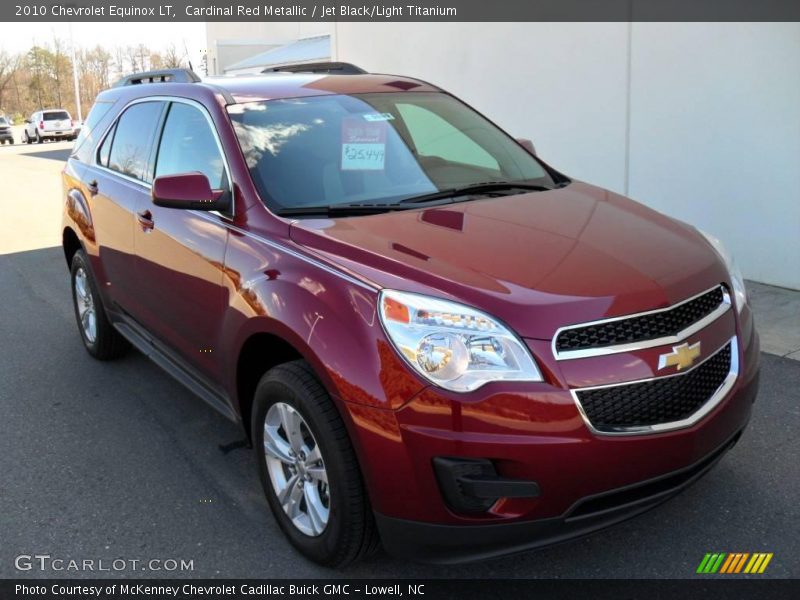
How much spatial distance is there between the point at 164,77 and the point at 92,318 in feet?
5.74

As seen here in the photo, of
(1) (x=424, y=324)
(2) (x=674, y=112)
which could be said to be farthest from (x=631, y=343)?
(2) (x=674, y=112)

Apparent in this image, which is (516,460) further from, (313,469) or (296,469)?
(296,469)

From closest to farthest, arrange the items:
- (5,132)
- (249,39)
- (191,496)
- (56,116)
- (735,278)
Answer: (735,278) → (191,496) → (249,39) → (56,116) → (5,132)

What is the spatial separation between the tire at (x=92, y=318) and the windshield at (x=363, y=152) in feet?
7.11

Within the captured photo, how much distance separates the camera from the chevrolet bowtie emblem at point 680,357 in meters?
2.50

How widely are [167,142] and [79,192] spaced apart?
1.44 meters

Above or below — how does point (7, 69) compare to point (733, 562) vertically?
above

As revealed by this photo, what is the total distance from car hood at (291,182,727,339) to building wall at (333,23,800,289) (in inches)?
149

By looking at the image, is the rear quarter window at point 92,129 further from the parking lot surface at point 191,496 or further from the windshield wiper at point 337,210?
the windshield wiper at point 337,210

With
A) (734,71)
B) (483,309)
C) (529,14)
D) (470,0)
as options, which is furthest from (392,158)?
(470,0)

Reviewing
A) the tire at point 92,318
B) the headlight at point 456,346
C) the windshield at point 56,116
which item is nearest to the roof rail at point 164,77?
the tire at point 92,318

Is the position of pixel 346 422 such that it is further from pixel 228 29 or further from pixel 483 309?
pixel 228 29

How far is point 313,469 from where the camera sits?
2.84 m
